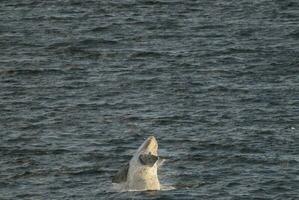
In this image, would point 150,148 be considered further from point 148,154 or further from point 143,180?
point 143,180

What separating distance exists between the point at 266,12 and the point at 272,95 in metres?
21.0

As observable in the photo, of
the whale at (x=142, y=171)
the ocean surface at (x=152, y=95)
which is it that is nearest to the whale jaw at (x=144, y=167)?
the whale at (x=142, y=171)

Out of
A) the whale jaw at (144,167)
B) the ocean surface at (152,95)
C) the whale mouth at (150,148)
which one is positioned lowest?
the ocean surface at (152,95)

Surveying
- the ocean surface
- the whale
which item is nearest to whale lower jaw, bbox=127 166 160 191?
the whale

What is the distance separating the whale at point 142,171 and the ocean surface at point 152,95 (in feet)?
1.62

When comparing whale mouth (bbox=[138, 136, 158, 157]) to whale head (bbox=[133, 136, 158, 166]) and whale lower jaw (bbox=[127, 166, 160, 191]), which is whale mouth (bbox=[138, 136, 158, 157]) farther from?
whale lower jaw (bbox=[127, 166, 160, 191])

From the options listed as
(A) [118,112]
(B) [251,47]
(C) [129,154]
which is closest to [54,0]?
(B) [251,47]

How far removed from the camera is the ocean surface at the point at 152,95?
47.5 metres

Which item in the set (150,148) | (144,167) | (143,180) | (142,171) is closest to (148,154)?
(150,148)

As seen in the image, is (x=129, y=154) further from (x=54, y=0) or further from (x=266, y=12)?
(x=54, y=0)

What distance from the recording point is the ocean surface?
47.5 meters

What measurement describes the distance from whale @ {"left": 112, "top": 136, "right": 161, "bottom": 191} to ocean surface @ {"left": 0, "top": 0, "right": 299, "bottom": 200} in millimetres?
494

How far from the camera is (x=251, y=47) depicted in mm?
70562

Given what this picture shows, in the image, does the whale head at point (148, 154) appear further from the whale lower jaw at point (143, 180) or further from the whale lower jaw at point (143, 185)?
the whale lower jaw at point (143, 185)
